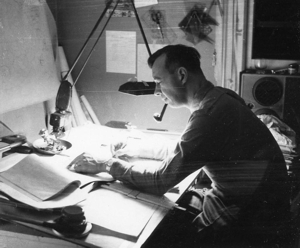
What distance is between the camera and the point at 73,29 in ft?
7.20

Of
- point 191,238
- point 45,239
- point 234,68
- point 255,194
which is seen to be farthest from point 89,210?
point 234,68

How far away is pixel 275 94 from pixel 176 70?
705 millimetres

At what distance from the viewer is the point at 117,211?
1026 millimetres

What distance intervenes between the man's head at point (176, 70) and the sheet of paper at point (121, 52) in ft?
2.62

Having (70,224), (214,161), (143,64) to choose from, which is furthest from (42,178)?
(143,64)

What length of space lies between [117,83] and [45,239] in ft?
4.54

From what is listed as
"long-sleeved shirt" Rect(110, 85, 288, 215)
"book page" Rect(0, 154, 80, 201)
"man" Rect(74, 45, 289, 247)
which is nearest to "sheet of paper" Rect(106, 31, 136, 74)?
"man" Rect(74, 45, 289, 247)

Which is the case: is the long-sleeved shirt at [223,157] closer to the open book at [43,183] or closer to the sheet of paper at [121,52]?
the open book at [43,183]

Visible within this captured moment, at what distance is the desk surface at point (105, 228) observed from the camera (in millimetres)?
908

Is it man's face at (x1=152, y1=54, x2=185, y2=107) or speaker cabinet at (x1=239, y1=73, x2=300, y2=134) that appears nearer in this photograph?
man's face at (x1=152, y1=54, x2=185, y2=107)

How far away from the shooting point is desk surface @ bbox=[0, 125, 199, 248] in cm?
91

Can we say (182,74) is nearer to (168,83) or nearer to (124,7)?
(168,83)

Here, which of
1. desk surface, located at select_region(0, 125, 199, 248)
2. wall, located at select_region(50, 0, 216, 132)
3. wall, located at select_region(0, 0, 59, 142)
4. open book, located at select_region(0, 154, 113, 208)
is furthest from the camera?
wall, located at select_region(50, 0, 216, 132)

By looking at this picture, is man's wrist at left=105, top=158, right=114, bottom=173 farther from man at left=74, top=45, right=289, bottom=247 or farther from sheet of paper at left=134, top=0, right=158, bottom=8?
sheet of paper at left=134, top=0, right=158, bottom=8
